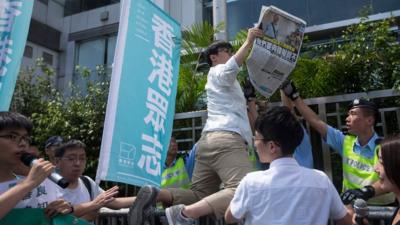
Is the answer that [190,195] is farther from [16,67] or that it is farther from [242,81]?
[16,67]

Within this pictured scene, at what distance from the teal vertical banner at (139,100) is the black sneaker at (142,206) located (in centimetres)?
38

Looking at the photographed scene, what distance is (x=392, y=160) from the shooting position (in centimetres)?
181

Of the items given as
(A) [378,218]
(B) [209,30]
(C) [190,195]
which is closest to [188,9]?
(B) [209,30]

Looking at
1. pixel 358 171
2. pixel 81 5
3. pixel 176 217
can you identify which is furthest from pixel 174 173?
pixel 81 5

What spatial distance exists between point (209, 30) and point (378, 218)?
3719 mm

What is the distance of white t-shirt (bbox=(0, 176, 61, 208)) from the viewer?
2.36 meters

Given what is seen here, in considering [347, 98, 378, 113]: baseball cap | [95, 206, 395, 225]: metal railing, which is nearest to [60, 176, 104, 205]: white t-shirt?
[95, 206, 395, 225]: metal railing

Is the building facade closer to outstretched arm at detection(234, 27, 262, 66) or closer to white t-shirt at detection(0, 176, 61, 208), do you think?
outstretched arm at detection(234, 27, 262, 66)

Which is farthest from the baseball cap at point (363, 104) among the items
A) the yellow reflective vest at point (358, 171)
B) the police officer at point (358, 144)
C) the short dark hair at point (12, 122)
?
the short dark hair at point (12, 122)

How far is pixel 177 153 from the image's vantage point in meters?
4.47

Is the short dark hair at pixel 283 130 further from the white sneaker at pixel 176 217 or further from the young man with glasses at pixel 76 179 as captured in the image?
the young man with glasses at pixel 76 179

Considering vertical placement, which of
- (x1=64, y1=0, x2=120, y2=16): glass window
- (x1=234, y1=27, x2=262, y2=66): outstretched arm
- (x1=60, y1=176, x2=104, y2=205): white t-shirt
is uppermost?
(x1=64, y1=0, x2=120, y2=16): glass window

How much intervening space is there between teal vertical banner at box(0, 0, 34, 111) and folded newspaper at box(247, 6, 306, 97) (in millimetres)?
2185

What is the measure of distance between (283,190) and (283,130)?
329 millimetres
